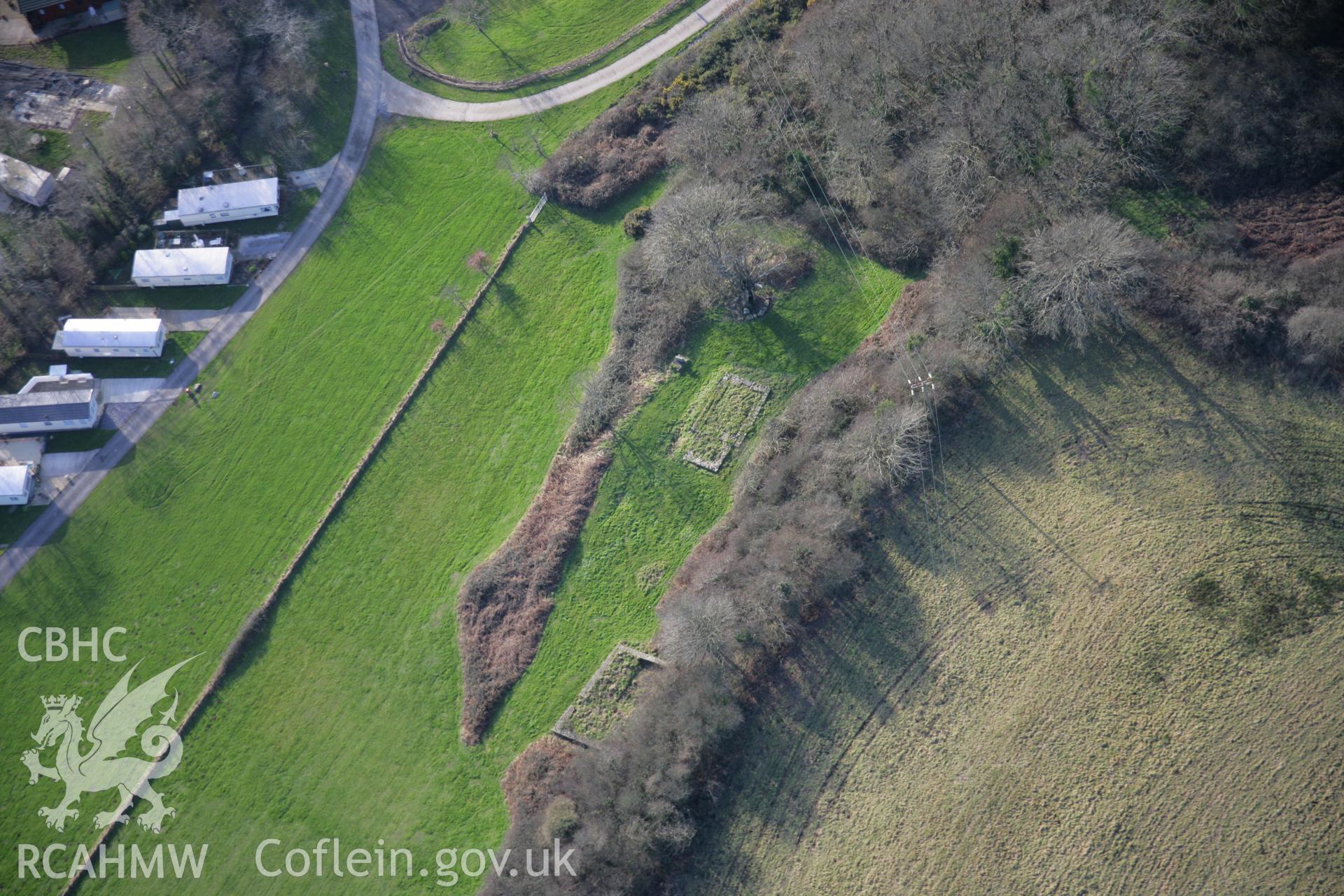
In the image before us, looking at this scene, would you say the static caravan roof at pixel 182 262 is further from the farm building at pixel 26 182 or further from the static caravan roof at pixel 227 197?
the farm building at pixel 26 182

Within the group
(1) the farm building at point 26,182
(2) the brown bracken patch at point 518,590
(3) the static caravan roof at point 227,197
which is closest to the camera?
(2) the brown bracken patch at point 518,590

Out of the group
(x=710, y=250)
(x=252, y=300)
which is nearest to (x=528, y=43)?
(x=710, y=250)

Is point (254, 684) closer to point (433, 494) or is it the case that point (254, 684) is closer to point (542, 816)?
point (433, 494)

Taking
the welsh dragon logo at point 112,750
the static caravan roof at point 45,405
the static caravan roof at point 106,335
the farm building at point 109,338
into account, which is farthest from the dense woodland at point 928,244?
the static caravan roof at point 45,405

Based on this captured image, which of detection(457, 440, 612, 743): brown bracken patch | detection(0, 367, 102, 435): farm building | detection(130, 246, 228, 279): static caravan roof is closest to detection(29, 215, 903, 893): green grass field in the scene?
detection(457, 440, 612, 743): brown bracken patch

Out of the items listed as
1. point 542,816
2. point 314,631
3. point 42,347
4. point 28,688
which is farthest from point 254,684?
point 42,347

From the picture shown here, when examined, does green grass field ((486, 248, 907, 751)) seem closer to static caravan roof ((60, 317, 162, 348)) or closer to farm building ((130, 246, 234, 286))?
farm building ((130, 246, 234, 286))
